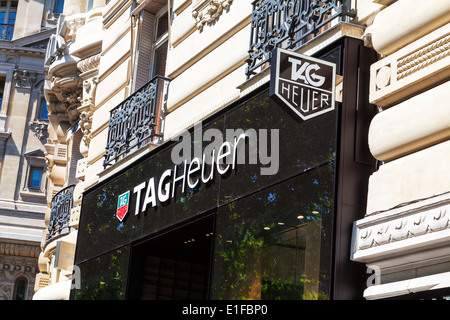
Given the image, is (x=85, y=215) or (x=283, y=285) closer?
(x=283, y=285)

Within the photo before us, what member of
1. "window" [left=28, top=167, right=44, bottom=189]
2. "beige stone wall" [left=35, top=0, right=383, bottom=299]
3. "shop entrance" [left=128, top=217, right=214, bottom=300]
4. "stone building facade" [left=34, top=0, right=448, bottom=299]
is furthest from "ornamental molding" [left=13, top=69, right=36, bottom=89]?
"shop entrance" [left=128, top=217, right=214, bottom=300]

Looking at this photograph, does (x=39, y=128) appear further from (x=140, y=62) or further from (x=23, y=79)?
(x=140, y=62)

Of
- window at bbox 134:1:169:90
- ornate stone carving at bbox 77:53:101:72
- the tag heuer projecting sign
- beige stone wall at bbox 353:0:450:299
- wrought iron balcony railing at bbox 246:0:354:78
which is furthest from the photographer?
ornate stone carving at bbox 77:53:101:72

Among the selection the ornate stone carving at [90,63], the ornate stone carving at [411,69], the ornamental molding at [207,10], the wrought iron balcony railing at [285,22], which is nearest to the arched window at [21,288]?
the ornate stone carving at [90,63]

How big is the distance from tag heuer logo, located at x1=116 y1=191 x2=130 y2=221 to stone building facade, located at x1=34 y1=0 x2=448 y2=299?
0.32 meters

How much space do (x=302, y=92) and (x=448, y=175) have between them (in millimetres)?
1712

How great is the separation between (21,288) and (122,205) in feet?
93.8

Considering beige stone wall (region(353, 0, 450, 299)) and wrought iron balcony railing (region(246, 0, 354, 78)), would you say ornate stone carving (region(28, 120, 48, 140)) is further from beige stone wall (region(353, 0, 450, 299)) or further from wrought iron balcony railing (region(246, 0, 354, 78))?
beige stone wall (region(353, 0, 450, 299))

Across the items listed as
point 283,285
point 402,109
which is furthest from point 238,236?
point 402,109

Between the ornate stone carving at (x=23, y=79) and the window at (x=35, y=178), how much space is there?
4.31 metres

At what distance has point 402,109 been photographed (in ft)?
20.6

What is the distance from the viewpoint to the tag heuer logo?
10516 millimetres

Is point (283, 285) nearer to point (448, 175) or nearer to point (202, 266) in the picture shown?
point (448, 175)

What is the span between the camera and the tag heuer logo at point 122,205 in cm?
1052
